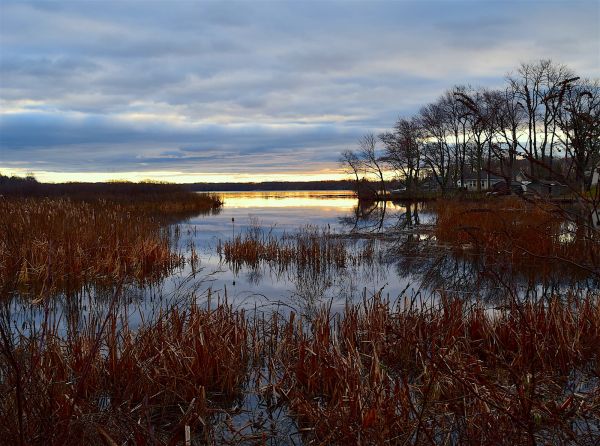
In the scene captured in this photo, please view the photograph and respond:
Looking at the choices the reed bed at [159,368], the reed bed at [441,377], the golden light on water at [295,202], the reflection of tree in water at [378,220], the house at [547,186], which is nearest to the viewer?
the house at [547,186]

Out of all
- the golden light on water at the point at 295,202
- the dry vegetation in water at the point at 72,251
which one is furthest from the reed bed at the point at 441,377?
the golden light on water at the point at 295,202

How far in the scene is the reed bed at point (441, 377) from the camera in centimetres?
324

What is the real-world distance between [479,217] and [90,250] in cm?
1279

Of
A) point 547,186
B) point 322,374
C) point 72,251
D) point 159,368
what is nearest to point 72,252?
point 72,251

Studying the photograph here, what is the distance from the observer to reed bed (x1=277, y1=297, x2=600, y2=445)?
3.24 m

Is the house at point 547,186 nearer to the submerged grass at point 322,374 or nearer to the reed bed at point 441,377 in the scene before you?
the reed bed at point 441,377

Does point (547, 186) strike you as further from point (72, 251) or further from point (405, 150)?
point (405, 150)

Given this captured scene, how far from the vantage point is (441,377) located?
4426 mm

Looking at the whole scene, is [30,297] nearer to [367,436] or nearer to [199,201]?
[367,436]

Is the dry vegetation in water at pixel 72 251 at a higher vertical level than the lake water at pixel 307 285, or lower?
higher

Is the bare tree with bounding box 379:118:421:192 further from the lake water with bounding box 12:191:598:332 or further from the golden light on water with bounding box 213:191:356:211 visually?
the lake water with bounding box 12:191:598:332

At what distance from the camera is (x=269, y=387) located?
4.80 m

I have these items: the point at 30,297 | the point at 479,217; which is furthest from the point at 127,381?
the point at 479,217

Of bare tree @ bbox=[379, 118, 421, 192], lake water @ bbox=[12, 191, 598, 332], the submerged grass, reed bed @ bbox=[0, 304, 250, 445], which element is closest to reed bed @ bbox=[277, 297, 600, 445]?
the submerged grass
